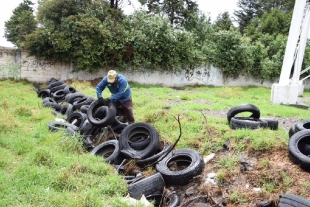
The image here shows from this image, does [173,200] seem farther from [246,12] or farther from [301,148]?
[246,12]

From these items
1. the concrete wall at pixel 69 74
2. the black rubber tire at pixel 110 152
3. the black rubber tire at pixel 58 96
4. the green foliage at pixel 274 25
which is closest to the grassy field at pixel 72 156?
the black rubber tire at pixel 110 152

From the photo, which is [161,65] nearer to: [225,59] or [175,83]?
[175,83]

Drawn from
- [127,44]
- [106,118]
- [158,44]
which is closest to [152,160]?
[106,118]

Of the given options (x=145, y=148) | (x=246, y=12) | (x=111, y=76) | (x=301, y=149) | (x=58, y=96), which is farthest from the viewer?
(x=246, y=12)

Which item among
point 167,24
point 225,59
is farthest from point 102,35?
point 225,59

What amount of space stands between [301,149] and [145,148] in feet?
9.60

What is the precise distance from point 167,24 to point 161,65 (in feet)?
8.86

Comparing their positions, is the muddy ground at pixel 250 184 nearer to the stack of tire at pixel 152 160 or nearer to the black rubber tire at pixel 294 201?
the stack of tire at pixel 152 160

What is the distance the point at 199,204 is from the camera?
12.3 ft

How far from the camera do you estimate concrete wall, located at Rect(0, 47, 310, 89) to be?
15016 mm

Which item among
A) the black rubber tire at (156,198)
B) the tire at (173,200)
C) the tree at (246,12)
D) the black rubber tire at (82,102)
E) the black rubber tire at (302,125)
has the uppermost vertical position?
the tree at (246,12)

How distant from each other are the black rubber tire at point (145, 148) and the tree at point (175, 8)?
840 inches

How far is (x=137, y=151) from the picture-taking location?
209 inches

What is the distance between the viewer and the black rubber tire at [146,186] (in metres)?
3.92
